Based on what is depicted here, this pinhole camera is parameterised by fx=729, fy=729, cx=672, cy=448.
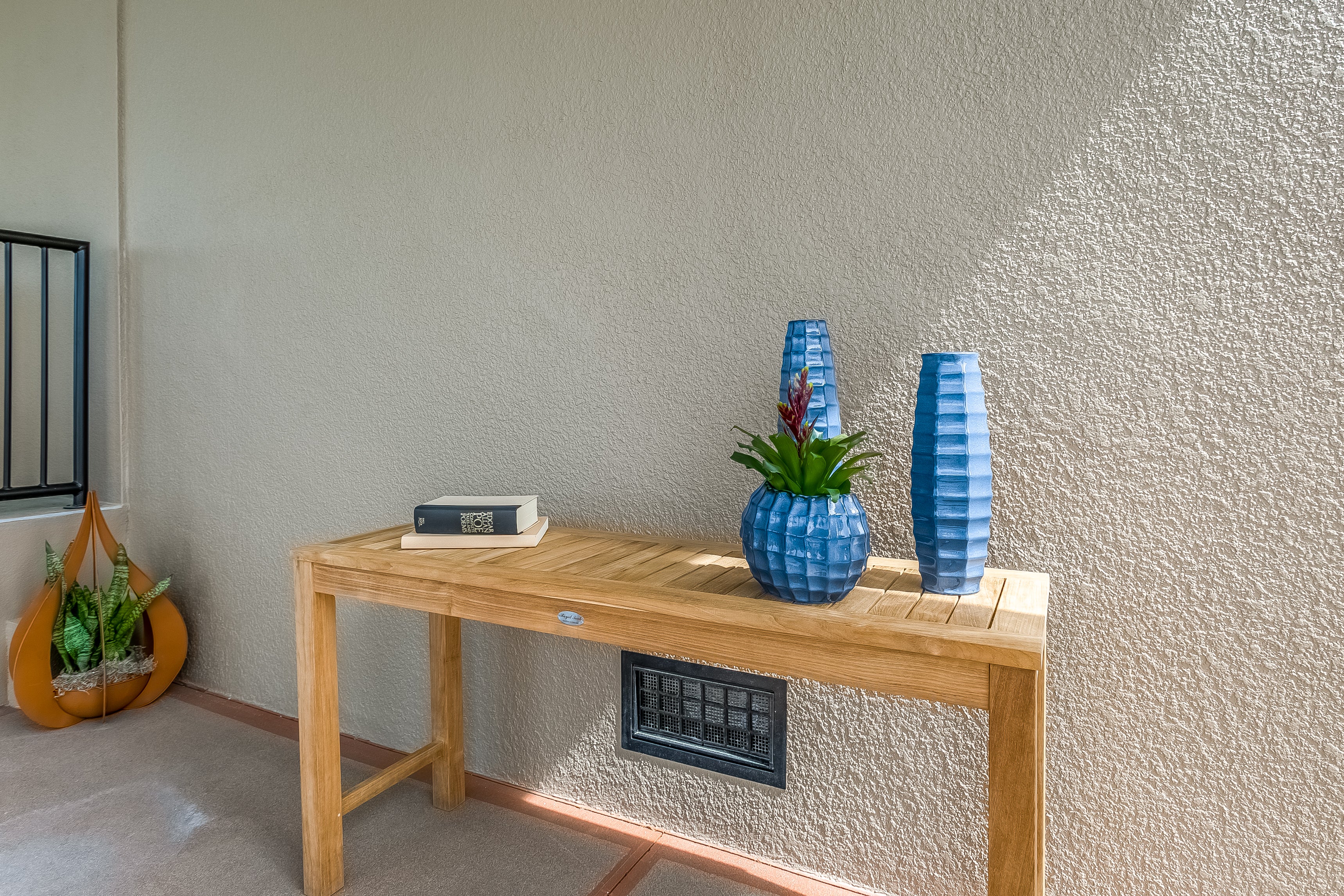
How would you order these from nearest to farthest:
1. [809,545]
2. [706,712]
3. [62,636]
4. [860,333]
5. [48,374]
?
[809,545], [860,333], [706,712], [62,636], [48,374]

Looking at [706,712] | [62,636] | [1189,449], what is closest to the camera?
[1189,449]

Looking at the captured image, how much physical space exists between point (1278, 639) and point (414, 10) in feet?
7.53

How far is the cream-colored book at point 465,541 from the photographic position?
4.58 feet

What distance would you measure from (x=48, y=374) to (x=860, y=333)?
2.80 metres

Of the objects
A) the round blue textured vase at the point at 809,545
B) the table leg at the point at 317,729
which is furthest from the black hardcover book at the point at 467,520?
the round blue textured vase at the point at 809,545

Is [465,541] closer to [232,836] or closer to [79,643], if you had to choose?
[232,836]

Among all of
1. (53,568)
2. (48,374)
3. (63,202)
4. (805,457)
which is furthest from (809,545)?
(63,202)

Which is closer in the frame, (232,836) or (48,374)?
(232,836)

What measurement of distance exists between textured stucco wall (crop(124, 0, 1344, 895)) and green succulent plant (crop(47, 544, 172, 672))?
392 mm

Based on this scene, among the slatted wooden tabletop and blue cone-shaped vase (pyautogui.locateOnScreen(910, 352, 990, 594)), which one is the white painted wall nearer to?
the slatted wooden tabletop

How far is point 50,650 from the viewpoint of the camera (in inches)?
84.4

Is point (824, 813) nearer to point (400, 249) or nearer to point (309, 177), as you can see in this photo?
point (400, 249)

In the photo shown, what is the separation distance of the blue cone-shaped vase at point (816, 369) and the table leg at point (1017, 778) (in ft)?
1.59

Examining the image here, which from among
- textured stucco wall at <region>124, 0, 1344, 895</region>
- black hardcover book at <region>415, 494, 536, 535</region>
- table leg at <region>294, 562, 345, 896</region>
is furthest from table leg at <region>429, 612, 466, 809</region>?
black hardcover book at <region>415, 494, 536, 535</region>
